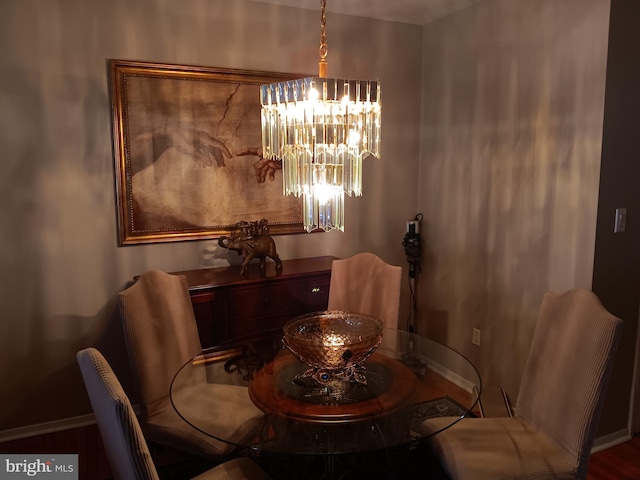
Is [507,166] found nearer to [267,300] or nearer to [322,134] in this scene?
[322,134]

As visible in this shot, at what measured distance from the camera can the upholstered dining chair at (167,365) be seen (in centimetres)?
186

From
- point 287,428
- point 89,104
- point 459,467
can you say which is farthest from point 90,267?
point 459,467

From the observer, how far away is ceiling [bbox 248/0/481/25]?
3201 mm

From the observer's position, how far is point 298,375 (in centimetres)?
200

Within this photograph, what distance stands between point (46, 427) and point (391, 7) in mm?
3327

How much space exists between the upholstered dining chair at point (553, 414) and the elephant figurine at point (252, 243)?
1508 mm

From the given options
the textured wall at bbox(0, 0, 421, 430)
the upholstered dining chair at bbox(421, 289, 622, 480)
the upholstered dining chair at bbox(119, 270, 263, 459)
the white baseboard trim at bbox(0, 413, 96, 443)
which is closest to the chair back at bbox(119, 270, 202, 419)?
the upholstered dining chair at bbox(119, 270, 263, 459)

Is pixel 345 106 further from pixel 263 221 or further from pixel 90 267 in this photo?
pixel 90 267

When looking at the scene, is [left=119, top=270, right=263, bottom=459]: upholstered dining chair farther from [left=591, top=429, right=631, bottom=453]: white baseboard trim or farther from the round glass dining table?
[left=591, top=429, right=631, bottom=453]: white baseboard trim

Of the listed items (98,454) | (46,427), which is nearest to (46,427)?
(46,427)

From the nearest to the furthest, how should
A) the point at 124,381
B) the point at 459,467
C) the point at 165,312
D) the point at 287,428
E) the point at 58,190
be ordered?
the point at 287,428, the point at 459,467, the point at 165,312, the point at 58,190, the point at 124,381

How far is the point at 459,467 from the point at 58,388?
228cm

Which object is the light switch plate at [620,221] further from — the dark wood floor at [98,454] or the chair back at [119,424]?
the chair back at [119,424]

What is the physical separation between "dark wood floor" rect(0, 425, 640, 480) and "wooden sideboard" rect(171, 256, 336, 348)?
2.38 ft
